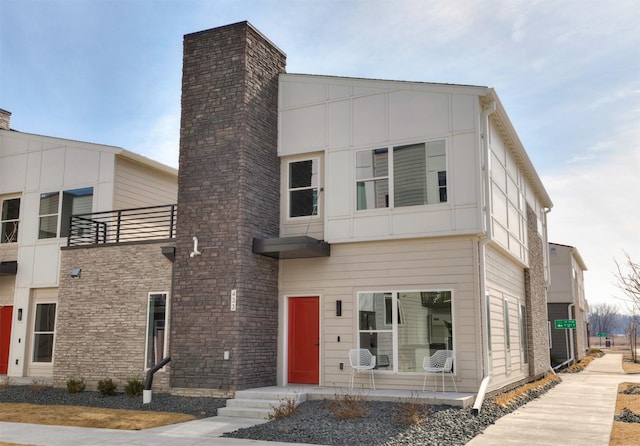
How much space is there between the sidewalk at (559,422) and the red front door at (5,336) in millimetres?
16079

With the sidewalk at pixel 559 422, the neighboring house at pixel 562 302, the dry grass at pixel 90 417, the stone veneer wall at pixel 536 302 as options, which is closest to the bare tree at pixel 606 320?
the neighboring house at pixel 562 302

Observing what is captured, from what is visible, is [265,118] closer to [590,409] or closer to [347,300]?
[347,300]

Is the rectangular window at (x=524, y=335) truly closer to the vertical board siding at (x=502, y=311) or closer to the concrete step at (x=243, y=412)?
the vertical board siding at (x=502, y=311)

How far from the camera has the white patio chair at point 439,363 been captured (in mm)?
13211

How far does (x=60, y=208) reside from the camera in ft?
66.7

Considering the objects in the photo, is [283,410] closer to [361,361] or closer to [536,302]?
[361,361]

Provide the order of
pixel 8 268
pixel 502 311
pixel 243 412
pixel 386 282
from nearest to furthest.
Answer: pixel 243 412
pixel 386 282
pixel 502 311
pixel 8 268

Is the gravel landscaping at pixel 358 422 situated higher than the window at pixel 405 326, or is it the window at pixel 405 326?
the window at pixel 405 326

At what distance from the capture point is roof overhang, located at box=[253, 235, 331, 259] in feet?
46.4

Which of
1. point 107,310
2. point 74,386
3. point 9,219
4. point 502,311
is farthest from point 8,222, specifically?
point 502,311

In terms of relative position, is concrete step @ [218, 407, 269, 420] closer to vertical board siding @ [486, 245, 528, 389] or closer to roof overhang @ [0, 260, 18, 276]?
vertical board siding @ [486, 245, 528, 389]

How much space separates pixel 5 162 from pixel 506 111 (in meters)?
16.9

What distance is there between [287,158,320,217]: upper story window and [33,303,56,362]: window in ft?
31.0

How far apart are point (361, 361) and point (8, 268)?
1296 centimetres
